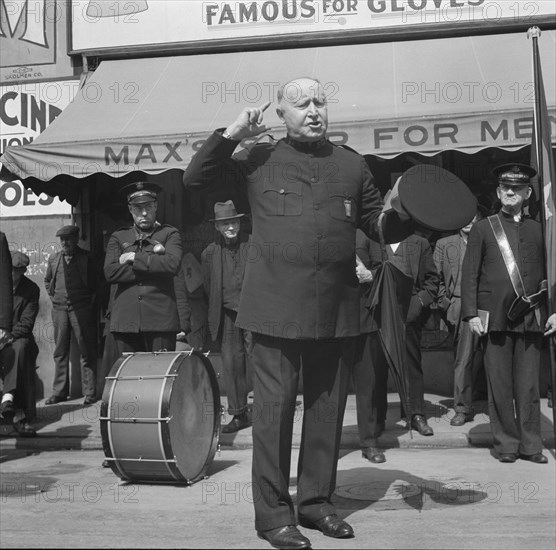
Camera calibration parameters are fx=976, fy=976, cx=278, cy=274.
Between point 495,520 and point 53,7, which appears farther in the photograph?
point 53,7

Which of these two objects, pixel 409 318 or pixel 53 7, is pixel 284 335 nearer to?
pixel 409 318

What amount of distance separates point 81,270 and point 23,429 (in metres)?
2.58

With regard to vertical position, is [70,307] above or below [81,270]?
below

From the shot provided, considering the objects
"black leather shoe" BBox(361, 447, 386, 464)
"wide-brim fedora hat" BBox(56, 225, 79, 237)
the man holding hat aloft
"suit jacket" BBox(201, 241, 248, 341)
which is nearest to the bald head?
"black leather shoe" BBox(361, 447, 386, 464)

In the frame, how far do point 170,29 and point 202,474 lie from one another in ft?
21.8

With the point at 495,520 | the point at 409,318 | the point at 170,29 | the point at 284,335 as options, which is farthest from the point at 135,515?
the point at 170,29

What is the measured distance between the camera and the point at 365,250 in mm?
7863

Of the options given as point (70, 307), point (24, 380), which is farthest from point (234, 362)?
point (70, 307)

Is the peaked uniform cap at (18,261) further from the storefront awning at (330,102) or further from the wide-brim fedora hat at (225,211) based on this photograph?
the wide-brim fedora hat at (225,211)

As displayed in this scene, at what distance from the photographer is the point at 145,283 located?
7785 millimetres

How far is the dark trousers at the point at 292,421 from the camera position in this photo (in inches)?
192

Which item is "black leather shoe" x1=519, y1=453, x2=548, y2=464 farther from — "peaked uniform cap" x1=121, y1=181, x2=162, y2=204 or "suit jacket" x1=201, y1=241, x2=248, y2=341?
"peaked uniform cap" x1=121, y1=181, x2=162, y2=204

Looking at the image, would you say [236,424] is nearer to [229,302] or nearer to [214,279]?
[229,302]

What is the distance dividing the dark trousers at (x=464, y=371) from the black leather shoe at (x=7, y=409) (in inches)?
163
